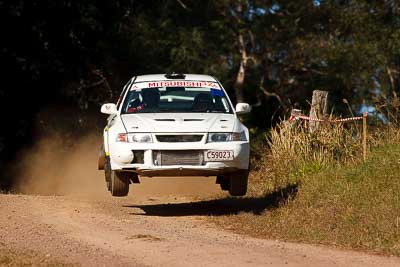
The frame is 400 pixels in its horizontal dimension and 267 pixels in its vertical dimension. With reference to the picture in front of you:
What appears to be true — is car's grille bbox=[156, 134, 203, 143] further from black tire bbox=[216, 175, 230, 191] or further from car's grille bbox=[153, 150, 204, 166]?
black tire bbox=[216, 175, 230, 191]

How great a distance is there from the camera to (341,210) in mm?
11328

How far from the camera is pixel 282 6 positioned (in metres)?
41.3

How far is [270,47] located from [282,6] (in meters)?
2.14

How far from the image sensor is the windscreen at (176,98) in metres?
12.6

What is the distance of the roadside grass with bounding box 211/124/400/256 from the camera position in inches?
405

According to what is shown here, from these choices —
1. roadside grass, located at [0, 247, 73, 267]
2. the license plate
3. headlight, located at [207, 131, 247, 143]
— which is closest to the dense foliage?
headlight, located at [207, 131, 247, 143]

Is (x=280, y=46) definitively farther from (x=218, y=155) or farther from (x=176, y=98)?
(x=218, y=155)

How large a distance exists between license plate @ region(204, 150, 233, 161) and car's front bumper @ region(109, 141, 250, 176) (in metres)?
0.04

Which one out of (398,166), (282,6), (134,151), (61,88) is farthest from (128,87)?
(282,6)

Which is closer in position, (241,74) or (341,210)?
(341,210)

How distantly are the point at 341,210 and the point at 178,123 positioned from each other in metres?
2.30

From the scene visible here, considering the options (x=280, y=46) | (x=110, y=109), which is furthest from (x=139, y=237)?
(x=280, y=46)

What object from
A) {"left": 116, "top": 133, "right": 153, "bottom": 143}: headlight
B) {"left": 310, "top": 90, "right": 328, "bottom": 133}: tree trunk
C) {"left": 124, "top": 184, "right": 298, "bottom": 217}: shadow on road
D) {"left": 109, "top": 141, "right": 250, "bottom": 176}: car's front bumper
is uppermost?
{"left": 310, "top": 90, "right": 328, "bottom": 133}: tree trunk

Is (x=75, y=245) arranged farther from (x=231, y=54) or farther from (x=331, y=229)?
(x=231, y=54)
